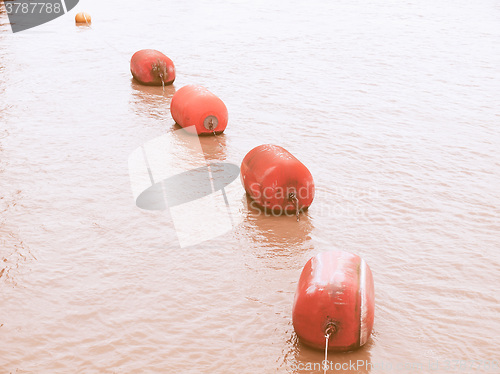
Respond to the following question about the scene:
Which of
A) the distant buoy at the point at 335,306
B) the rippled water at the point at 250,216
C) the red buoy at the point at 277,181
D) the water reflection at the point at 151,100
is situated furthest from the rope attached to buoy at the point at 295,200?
the water reflection at the point at 151,100

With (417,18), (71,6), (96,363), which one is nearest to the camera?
(96,363)

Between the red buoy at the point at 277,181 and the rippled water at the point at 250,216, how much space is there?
1.13ft

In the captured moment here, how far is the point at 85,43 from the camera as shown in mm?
19641

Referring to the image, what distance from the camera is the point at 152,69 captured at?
15.0 m

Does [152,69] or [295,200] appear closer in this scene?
[295,200]

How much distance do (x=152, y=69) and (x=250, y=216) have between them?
761 cm

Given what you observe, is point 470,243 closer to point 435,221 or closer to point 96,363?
point 435,221

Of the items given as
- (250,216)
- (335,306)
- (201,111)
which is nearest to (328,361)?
(335,306)

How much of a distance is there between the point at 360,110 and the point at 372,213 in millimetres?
5245

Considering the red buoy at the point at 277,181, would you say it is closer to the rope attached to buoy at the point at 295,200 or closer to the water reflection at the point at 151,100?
the rope attached to buoy at the point at 295,200

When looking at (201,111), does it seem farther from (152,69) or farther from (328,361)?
(328,361)

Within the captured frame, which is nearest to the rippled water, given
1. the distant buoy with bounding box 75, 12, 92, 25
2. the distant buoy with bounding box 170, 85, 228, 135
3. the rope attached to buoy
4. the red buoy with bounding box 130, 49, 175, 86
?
the rope attached to buoy

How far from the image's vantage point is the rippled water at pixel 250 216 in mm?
6270

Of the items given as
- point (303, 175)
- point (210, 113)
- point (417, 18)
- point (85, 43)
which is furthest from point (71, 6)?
point (303, 175)
